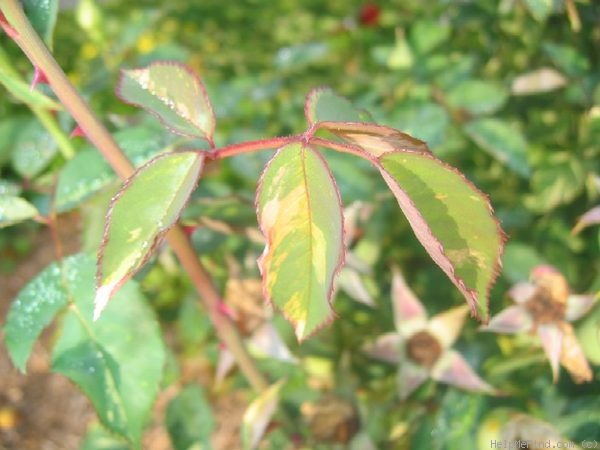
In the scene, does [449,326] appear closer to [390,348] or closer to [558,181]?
[390,348]

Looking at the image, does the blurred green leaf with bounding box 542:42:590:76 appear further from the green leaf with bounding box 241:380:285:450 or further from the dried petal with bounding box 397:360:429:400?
the green leaf with bounding box 241:380:285:450

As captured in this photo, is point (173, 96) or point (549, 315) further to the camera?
point (549, 315)

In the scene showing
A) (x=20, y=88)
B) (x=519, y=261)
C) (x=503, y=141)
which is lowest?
(x=519, y=261)

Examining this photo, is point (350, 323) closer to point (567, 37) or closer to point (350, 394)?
point (350, 394)

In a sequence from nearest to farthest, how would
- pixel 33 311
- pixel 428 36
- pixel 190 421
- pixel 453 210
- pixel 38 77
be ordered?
pixel 453 210 → pixel 38 77 → pixel 33 311 → pixel 190 421 → pixel 428 36

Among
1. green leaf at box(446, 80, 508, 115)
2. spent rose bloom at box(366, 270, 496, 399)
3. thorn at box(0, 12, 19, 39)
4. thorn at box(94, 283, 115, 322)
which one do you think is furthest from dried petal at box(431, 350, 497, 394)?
thorn at box(0, 12, 19, 39)

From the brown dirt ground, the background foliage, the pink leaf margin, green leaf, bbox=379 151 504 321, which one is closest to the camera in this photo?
green leaf, bbox=379 151 504 321

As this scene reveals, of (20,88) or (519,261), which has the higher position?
(20,88)

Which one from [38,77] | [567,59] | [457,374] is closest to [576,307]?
[457,374]
